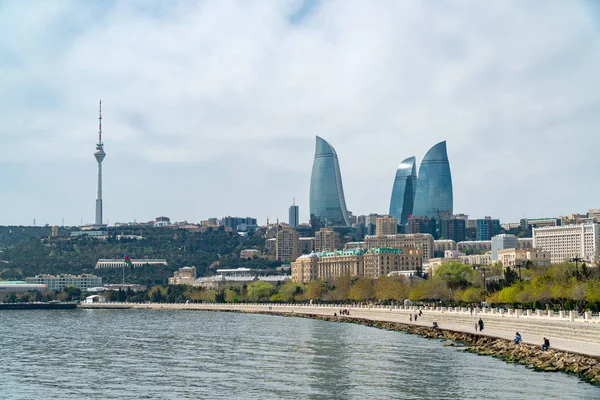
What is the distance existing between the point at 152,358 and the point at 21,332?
46490mm

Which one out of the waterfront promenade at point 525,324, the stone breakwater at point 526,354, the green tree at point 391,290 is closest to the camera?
the stone breakwater at point 526,354

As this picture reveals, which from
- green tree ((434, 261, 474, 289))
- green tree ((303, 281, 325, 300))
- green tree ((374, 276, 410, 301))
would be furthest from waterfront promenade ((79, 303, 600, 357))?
green tree ((303, 281, 325, 300))

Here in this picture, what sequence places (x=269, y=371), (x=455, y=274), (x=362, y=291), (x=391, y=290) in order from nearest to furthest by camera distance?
(x=269, y=371), (x=391, y=290), (x=455, y=274), (x=362, y=291)

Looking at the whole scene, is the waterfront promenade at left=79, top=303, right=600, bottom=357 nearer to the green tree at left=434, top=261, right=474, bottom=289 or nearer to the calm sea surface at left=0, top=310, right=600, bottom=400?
A: the calm sea surface at left=0, top=310, right=600, bottom=400

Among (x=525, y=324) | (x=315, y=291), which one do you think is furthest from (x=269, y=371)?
(x=315, y=291)

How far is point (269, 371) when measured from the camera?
57.1 metres

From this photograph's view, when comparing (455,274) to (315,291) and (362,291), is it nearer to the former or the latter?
(362,291)

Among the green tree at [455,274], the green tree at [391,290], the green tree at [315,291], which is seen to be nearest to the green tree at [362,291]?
the green tree at [391,290]

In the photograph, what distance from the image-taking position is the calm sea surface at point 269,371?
47.7 metres

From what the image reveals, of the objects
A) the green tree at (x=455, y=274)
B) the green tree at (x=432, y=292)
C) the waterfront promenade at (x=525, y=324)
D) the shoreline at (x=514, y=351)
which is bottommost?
the shoreline at (x=514, y=351)

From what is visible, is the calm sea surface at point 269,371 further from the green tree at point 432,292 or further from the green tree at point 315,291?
the green tree at point 315,291

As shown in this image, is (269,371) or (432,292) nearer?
(269,371)

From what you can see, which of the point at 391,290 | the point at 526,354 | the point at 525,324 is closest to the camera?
the point at 526,354

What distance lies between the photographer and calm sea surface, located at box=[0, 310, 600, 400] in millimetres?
47656
